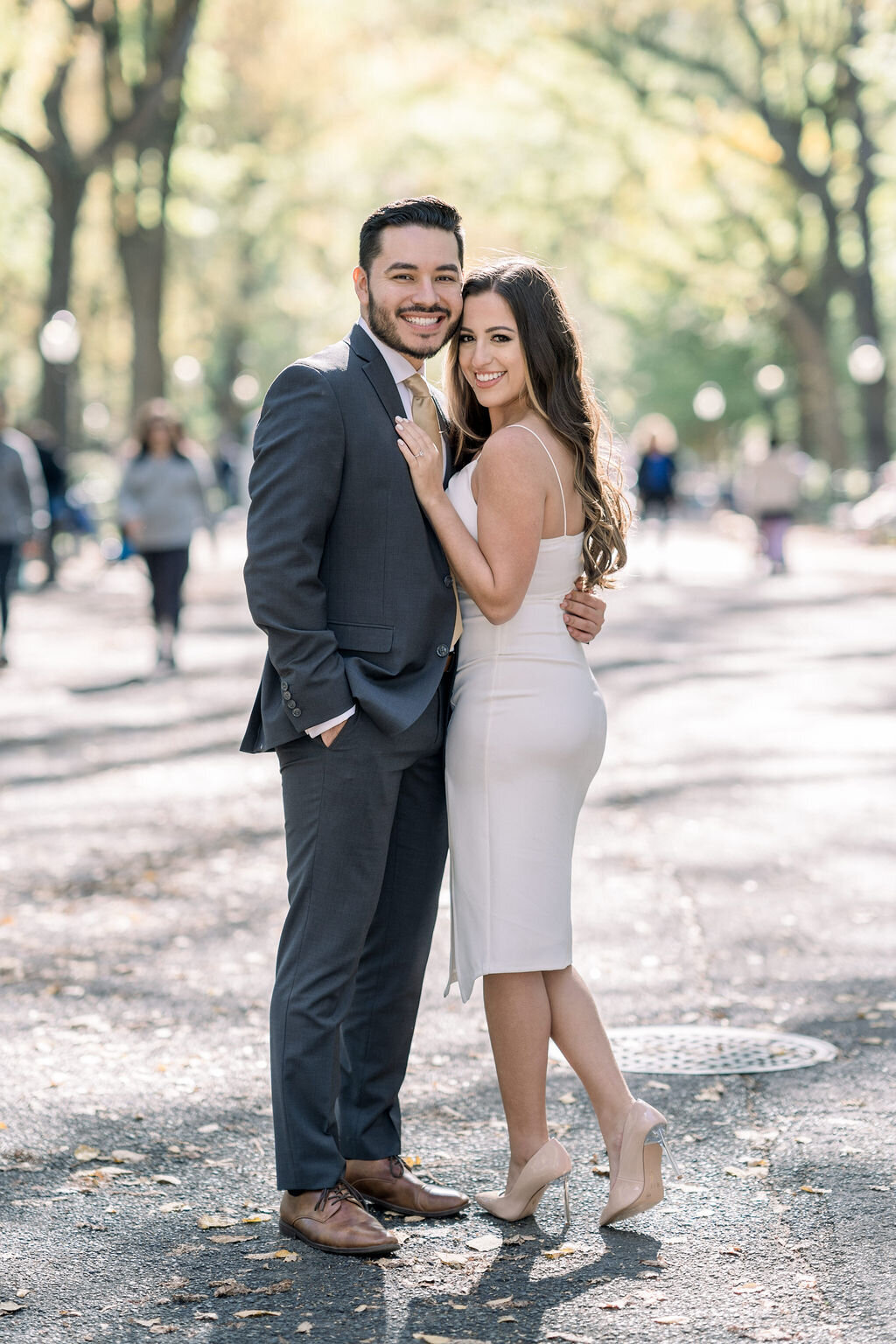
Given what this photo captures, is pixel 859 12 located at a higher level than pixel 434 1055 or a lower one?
higher

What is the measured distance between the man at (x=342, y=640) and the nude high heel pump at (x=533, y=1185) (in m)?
0.14

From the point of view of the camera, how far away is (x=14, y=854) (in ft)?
28.7

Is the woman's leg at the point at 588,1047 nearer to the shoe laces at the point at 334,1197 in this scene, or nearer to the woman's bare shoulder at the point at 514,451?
the shoe laces at the point at 334,1197

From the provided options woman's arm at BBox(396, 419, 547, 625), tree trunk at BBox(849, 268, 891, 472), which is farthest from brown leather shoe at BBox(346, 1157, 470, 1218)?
tree trunk at BBox(849, 268, 891, 472)

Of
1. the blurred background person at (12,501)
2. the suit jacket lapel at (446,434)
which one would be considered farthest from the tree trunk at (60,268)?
the suit jacket lapel at (446,434)

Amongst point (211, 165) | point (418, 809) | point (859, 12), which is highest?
point (859, 12)

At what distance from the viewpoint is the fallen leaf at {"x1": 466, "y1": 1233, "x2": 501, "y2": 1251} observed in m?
4.18

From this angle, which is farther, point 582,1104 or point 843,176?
point 843,176

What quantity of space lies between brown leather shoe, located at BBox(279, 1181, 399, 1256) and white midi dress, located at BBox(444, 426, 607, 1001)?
553mm

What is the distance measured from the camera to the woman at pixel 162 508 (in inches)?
581

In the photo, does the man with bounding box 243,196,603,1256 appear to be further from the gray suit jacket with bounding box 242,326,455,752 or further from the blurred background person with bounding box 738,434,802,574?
the blurred background person with bounding box 738,434,802,574

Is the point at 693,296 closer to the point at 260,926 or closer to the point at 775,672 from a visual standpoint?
the point at 775,672

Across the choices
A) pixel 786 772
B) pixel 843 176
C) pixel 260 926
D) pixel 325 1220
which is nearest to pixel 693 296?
pixel 843 176

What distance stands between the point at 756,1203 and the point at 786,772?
20.8 ft
